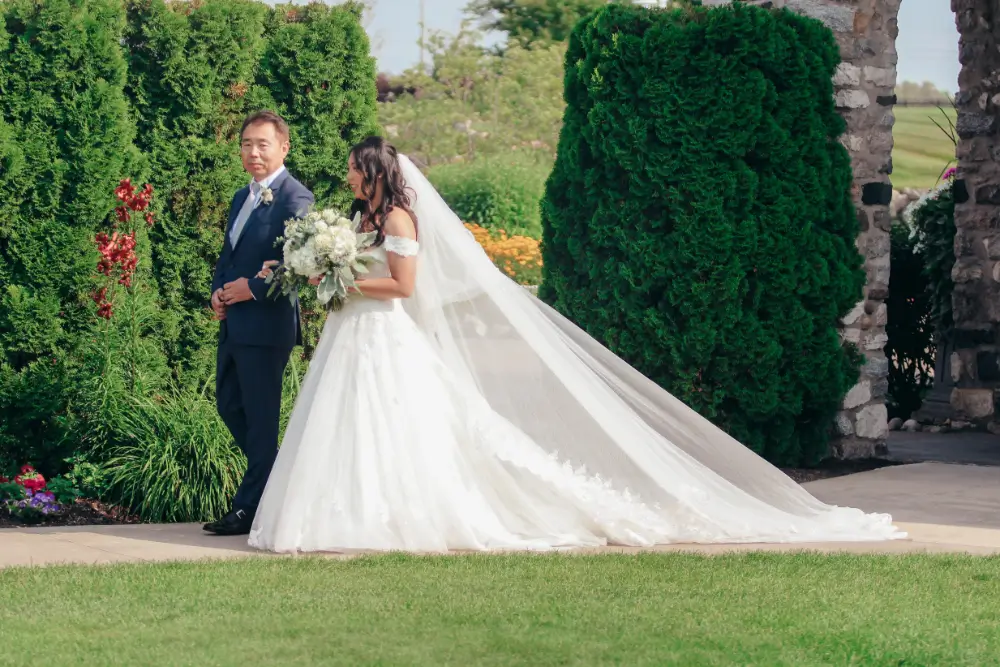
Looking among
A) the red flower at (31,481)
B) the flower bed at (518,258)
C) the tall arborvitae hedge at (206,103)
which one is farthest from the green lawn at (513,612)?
the flower bed at (518,258)

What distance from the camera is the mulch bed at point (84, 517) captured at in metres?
7.05

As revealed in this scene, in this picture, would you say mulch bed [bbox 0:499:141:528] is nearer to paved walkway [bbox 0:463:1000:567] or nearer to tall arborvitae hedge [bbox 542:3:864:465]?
paved walkway [bbox 0:463:1000:567]

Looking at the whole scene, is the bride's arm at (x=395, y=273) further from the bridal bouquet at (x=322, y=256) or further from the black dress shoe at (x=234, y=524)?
the black dress shoe at (x=234, y=524)

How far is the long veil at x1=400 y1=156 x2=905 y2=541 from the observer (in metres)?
6.45

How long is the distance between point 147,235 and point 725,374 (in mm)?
3560

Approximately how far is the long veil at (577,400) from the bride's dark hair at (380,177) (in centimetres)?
10

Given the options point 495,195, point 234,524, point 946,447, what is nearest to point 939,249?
point 946,447

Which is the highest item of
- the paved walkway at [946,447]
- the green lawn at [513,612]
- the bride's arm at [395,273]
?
the bride's arm at [395,273]

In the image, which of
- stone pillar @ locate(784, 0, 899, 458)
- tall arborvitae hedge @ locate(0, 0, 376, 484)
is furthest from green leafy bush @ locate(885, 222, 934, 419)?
tall arborvitae hedge @ locate(0, 0, 376, 484)

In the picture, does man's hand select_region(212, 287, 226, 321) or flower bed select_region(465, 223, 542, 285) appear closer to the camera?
man's hand select_region(212, 287, 226, 321)

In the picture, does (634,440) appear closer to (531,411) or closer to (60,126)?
(531,411)

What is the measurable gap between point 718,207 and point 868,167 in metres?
1.40

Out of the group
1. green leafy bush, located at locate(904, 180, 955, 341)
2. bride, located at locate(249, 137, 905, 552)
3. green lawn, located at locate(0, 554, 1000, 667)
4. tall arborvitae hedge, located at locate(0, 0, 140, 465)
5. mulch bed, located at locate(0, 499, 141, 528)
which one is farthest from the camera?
green leafy bush, located at locate(904, 180, 955, 341)

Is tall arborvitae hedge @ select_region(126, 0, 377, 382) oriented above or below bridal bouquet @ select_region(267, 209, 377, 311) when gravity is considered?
above
